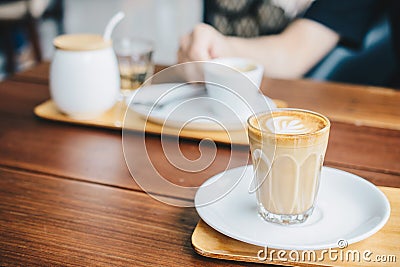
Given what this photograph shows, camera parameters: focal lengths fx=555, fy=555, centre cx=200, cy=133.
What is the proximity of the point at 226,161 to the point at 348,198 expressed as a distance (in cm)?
19

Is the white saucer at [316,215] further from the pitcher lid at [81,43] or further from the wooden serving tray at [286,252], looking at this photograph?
the pitcher lid at [81,43]

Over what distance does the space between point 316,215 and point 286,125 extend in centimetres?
10

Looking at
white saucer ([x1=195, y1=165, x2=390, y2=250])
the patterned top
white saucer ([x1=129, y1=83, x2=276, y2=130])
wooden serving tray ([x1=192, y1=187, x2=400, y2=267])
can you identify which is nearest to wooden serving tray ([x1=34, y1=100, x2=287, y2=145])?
white saucer ([x1=129, y1=83, x2=276, y2=130])

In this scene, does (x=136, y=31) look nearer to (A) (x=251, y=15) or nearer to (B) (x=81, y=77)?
(A) (x=251, y=15)

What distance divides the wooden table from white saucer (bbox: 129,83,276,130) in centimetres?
4

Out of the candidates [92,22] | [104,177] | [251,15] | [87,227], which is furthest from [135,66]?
[92,22]

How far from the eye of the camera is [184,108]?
87cm

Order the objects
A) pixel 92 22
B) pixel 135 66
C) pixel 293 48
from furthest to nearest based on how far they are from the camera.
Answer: pixel 92 22 → pixel 293 48 → pixel 135 66

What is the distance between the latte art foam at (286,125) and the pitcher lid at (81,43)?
392mm

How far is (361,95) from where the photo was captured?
991 mm

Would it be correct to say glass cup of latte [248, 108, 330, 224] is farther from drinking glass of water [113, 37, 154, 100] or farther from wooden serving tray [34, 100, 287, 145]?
drinking glass of water [113, 37, 154, 100]

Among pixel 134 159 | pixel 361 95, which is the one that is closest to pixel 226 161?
pixel 134 159

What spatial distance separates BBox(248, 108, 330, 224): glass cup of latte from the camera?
1.74 feet

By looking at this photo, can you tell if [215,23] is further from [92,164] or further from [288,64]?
[92,164]
